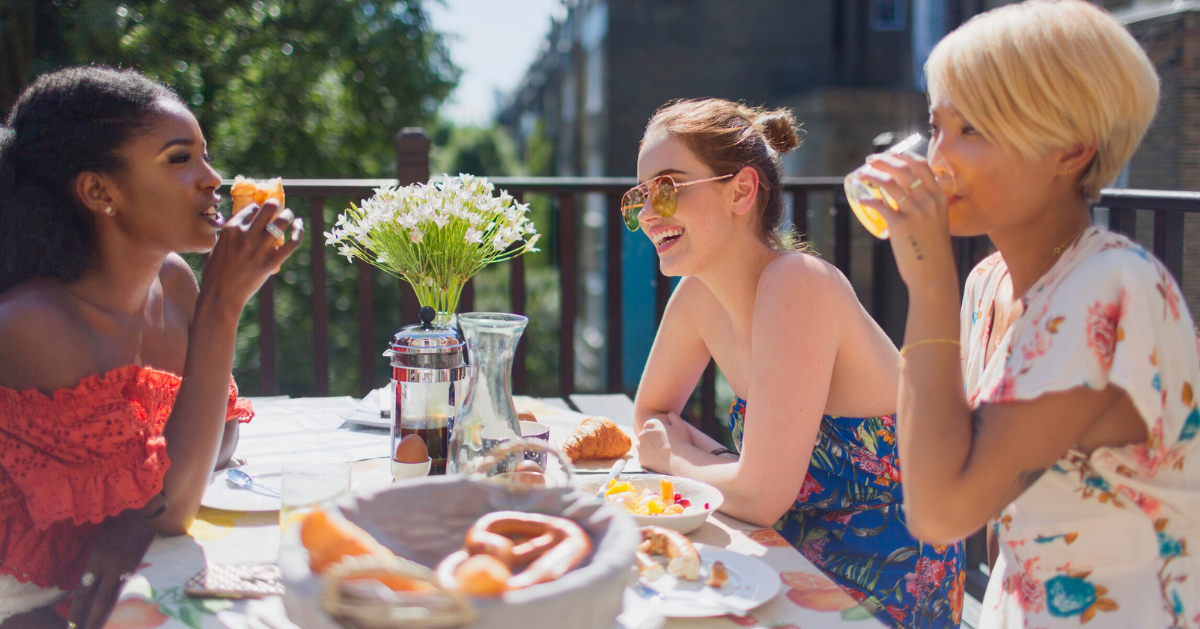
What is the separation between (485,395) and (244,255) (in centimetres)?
50

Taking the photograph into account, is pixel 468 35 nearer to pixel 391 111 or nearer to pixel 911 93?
pixel 391 111

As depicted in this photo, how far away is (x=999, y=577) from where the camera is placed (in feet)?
4.12

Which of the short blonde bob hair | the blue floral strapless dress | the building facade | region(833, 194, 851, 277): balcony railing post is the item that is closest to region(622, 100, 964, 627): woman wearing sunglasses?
the blue floral strapless dress

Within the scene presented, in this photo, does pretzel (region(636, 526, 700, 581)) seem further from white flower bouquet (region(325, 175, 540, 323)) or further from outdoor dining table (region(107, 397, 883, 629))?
white flower bouquet (region(325, 175, 540, 323))

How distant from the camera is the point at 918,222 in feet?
3.58

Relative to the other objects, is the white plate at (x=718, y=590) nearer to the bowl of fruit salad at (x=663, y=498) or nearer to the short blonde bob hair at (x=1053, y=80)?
the bowl of fruit salad at (x=663, y=498)

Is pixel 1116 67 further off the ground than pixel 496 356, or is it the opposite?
pixel 1116 67

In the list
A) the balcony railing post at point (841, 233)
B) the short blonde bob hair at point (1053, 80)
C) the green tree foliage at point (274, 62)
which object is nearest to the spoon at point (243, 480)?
the short blonde bob hair at point (1053, 80)

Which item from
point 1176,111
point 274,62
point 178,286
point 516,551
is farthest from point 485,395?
point 274,62

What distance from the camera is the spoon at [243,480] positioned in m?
1.44

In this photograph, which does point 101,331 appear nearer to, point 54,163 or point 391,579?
point 54,163

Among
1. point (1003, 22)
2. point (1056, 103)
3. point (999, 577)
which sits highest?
point (1003, 22)

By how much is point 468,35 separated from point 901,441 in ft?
36.3

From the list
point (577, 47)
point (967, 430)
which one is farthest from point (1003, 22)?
point (577, 47)
